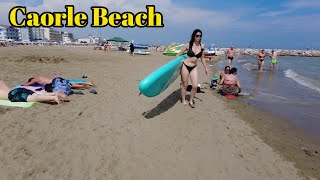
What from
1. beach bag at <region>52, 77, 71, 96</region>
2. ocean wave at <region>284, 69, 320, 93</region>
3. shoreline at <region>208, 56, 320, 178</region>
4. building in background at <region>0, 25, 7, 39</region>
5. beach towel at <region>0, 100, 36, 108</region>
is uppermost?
building in background at <region>0, 25, 7, 39</region>

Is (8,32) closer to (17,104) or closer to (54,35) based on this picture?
(54,35)

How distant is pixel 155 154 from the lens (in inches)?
135

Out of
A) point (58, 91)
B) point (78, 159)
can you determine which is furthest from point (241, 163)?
point (58, 91)

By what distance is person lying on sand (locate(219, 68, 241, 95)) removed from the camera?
7859 mm

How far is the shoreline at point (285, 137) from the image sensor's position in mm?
3658

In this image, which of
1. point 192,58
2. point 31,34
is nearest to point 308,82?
point 192,58

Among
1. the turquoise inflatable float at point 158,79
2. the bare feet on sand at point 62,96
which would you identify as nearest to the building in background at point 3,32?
the bare feet on sand at point 62,96

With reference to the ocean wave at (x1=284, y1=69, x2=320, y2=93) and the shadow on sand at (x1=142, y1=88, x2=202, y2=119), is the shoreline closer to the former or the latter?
the shadow on sand at (x1=142, y1=88, x2=202, y2=119)

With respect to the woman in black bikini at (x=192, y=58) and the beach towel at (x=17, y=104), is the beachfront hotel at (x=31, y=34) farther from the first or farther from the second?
the woman in black bikini at (x=192, y=58)

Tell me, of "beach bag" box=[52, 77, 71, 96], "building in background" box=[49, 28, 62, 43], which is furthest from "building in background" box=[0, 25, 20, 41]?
"beach bag" box=[52, 77, 71, 96]

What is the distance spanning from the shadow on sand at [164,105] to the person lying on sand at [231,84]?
1.72 m

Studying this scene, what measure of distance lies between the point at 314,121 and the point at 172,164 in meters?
4.22

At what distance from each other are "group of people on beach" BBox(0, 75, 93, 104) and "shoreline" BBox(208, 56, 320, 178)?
397 cm

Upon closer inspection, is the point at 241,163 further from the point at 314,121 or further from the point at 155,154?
the point at 314,121
